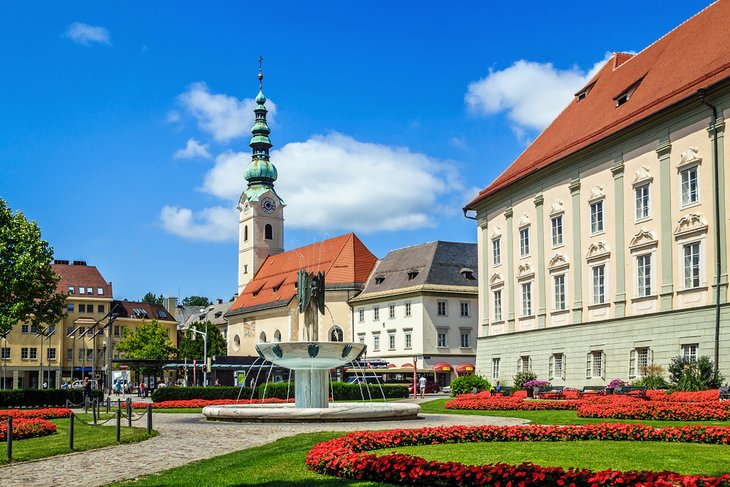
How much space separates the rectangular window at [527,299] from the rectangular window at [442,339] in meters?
30.6

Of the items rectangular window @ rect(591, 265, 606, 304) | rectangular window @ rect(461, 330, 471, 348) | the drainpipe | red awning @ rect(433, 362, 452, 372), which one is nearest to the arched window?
rectangular window @ rect(461, 330, 471, 348)

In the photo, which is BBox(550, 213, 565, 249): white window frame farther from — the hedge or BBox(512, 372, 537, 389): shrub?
the hedge

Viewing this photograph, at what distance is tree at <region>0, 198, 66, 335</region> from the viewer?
162 feet

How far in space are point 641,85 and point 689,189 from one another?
8.61 meters

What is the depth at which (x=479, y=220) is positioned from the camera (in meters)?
57.7

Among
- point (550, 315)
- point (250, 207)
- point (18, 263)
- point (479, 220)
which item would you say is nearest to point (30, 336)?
point (250, 207)

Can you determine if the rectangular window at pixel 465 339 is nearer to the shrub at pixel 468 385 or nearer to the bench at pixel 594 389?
the shrub at pixel 468 385

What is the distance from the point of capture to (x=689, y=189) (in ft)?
124

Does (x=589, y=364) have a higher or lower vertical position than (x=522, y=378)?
higher

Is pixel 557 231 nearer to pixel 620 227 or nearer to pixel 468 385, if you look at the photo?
pixel 620 227

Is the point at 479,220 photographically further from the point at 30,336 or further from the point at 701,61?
the point at 30,336

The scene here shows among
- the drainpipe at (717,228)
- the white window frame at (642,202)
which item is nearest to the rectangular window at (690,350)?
the drainpipe at (717,228)

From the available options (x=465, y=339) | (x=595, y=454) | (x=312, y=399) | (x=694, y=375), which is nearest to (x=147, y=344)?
(x=465, y=339)

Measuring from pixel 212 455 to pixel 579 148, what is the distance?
105ft
